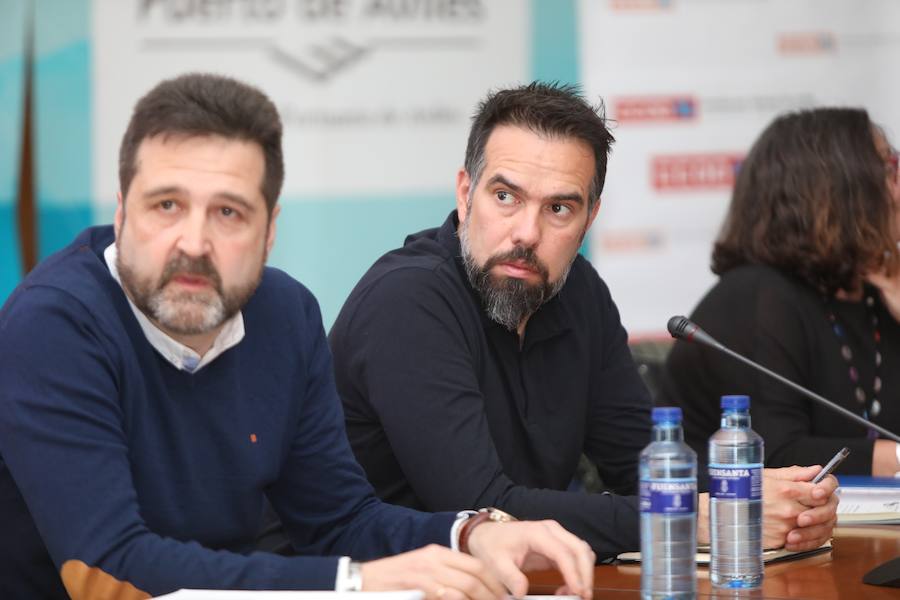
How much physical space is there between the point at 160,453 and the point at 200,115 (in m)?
0.50

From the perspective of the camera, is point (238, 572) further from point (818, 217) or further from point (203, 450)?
point (818, 217)

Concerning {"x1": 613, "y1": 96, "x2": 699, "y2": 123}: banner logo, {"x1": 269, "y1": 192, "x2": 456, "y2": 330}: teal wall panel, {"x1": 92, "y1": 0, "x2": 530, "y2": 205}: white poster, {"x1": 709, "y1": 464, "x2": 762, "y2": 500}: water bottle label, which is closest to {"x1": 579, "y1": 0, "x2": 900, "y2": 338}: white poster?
{"x1": 613, "y1": 96, "x2": 699, "y2": 123}: banner logo

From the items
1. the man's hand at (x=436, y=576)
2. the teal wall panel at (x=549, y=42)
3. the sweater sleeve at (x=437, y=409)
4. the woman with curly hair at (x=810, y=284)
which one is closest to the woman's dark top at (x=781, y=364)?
the woman with curly hair at (x=810, y=284)

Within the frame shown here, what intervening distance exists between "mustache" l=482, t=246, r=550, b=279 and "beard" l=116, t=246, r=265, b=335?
684 millimetres

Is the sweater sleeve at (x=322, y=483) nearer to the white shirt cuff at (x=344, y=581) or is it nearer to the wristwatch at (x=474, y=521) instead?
the wristwatch at (x=474, y=521)

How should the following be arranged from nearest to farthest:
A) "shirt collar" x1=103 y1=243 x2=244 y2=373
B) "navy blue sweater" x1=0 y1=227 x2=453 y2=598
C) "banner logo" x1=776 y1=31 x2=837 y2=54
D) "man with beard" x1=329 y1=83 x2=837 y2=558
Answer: "navy blue sweater" x1=0 y1=227 x2=453 y2=598
"shirt collar" x1=103 y1=243 x2=244 y2=373
"man with beard" x1=329 y1=83 x2=837 y2=558
"banner logo" x1=776 y1=31 x2=837 y2=54

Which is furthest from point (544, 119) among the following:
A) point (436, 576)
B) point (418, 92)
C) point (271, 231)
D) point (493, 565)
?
point (418, 92)

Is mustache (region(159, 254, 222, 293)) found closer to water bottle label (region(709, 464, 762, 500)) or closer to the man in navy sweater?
the man in navy sweater

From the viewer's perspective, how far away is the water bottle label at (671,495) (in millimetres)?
1532

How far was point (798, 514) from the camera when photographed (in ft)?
6.60

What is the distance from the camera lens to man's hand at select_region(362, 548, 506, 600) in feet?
5.00

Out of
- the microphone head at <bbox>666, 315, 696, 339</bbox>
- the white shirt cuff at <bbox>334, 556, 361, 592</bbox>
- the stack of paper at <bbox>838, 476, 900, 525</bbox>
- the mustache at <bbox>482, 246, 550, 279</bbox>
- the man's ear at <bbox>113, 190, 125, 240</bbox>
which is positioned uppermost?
the man's ear at <bbox>113, 190, 125, 240</bbox>

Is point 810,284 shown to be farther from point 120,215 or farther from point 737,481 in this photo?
point 120,215

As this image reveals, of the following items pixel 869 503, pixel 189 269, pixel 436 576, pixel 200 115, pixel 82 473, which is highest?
pixel 200 115
